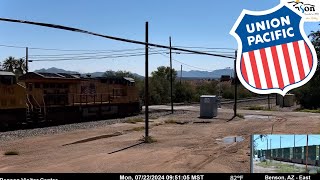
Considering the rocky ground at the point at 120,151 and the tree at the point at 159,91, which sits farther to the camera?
the tree at the point at 159,91

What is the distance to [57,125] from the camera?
26.1m

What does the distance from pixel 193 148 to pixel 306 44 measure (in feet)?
31.8

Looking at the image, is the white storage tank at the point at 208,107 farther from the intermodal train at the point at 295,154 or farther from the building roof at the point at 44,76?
the intermodal train at the point at 295,154

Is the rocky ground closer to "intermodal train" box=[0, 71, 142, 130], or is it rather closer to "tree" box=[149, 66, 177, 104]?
"intermodal train" box=[0, 71, 142, 130]

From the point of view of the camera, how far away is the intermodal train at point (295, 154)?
20.8ft

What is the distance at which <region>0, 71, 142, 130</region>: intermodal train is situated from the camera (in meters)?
23.4

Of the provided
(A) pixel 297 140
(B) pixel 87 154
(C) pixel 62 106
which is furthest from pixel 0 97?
(A) pixel 297 140

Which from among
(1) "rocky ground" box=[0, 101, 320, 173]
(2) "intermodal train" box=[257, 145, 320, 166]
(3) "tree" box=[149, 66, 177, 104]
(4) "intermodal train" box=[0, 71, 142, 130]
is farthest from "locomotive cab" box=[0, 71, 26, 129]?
(3) "tree" box=[149, 66, 177, 104]

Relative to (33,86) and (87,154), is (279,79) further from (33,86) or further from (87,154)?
(33,86)

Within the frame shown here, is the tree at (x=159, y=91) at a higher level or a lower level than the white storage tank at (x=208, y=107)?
higher

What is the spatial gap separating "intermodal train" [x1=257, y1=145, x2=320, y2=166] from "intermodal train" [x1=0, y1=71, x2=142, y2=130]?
773 inches

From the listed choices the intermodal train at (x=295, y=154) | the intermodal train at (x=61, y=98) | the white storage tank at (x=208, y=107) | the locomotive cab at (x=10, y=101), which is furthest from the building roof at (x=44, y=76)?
the intermodal train at (x=295, y=154)

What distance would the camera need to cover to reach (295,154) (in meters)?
6.43

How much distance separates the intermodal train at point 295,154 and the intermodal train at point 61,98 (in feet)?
64.4
